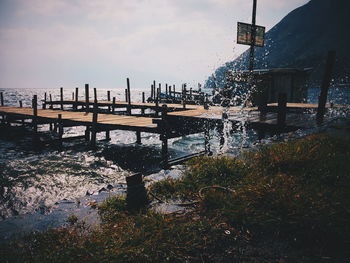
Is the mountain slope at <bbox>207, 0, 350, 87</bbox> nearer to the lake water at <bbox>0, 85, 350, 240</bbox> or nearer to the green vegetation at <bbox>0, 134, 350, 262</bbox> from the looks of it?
the lake water at <bbox>0, 85, 350, 240</bbox>

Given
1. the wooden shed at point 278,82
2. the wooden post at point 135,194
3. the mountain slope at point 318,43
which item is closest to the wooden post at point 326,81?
the wooden post at point 135,194

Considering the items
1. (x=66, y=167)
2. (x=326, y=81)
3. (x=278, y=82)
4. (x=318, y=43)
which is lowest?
(x=66, y=167)

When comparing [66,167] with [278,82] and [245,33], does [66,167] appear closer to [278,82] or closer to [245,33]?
[278,82]

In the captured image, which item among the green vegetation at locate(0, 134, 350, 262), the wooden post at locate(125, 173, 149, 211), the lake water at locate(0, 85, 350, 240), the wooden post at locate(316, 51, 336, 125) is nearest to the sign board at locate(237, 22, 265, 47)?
the lake water at locate(0, 85, 350, 240)

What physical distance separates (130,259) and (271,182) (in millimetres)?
2497

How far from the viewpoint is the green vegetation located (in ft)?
8.57

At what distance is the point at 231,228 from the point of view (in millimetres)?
3018

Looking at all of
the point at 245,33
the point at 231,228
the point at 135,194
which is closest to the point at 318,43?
the point at 245,33

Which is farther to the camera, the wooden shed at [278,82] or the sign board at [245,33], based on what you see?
the sign board at [245,33]

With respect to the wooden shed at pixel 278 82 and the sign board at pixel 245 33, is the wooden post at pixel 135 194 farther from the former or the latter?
the sign board at pixel 245 33

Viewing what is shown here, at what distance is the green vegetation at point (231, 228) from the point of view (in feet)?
8.57

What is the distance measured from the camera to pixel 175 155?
52.7 feet

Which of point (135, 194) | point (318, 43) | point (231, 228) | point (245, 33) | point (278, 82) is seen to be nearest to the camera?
point (231, 228)

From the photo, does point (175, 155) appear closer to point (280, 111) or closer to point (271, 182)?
point (280, 111)
